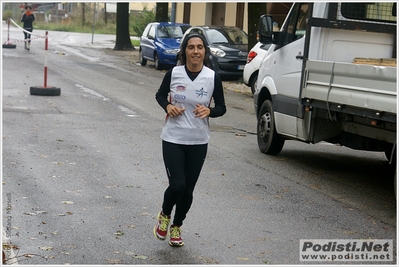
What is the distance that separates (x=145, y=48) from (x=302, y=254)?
24.1 metres

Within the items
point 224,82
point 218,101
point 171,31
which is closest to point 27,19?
point 171,31

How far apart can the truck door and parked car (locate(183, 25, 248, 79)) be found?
1231 centimetres

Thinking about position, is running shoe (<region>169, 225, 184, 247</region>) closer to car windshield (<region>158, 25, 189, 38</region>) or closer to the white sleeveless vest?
the white sleeveless vest

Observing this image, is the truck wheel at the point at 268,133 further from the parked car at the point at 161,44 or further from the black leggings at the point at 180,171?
the parked car at the point at 161,44

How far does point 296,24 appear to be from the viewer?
11.0 meters

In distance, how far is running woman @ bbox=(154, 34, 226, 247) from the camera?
6.40 metres

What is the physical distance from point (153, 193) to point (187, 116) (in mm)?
2349

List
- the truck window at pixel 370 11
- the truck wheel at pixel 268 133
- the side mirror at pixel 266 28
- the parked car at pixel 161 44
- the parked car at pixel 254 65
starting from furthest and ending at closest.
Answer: the parked car at pixel 161 44
the parked car at pixel 254 65
the truck wheel at pixel 268 133
the side mirror at pixel 266 28
the truck window at pixel 370 11

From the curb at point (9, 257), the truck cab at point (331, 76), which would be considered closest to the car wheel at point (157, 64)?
the truck cab at point (331, 76)

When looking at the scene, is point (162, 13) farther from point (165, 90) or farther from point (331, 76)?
point (165, 90)

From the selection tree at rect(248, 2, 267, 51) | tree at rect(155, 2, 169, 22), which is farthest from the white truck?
tree at rect(155, 2, 169, 22)

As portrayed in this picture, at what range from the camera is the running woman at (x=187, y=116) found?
640cm

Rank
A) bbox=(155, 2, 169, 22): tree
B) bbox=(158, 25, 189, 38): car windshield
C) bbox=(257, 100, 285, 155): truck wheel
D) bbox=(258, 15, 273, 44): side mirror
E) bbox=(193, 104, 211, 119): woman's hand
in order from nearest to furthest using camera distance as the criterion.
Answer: bbox=(193, 104, 211, 119): woman's hand → bbox=(258, 15, 273, 44): side mirror → bbox=(257, 100, 285, 155): truck wheel → bbox=(158, 25, 189, 38): car windshield → bbox=(155, 2, 169, 22): tree

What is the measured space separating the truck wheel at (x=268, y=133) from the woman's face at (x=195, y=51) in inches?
202
